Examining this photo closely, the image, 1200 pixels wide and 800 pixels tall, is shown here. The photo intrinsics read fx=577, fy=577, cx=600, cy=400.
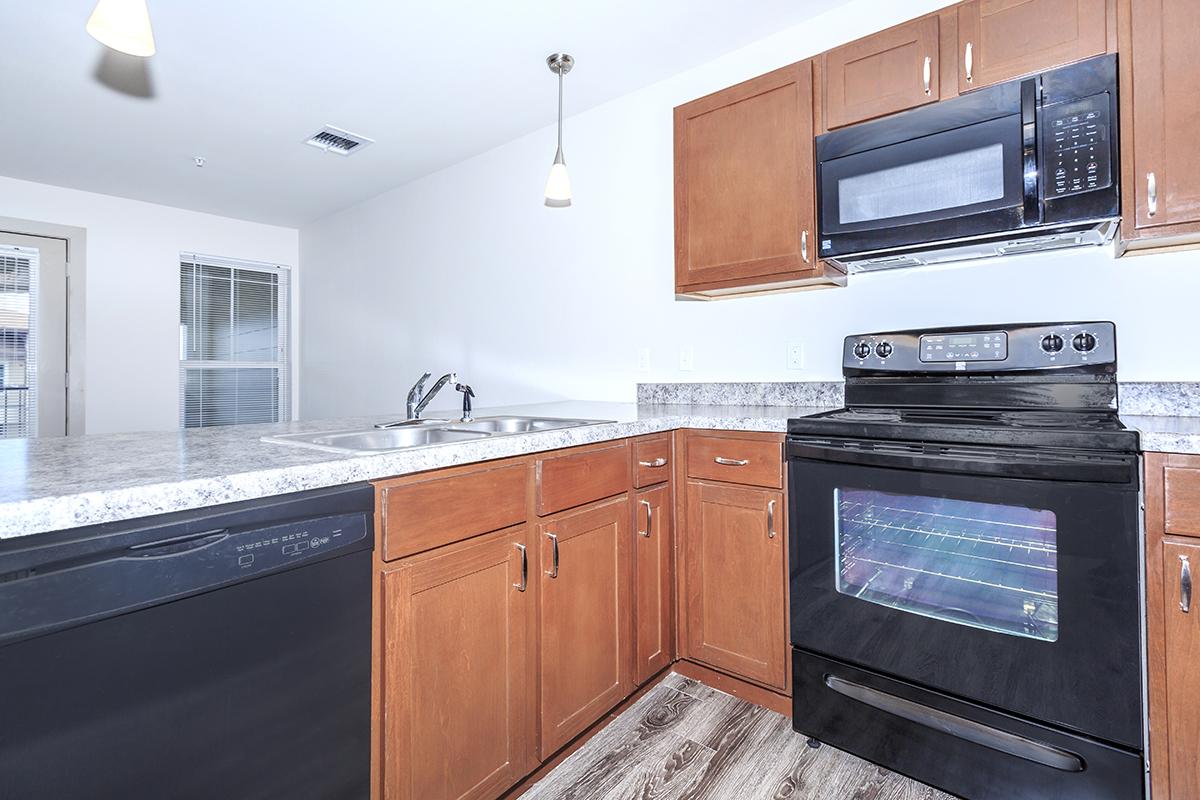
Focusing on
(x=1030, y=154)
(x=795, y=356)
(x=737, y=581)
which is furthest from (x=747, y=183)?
(x=737, y=581)

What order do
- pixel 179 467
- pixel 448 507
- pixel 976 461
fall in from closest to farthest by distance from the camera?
pixel 179 467 < pixel 448 507 < pixel 976 461

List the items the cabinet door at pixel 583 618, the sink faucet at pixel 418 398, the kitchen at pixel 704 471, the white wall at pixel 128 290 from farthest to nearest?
the white wall at pixel 128 290, the sink faucet at pixel 418 398, the cabinet door at pixel 583 618, the kitchen at pixel 704 471

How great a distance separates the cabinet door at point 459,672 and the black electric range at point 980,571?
84 centimetres

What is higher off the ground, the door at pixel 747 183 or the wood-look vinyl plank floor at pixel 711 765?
the door at pixel 747 183

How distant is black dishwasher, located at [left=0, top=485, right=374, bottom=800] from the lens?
2.50 feet

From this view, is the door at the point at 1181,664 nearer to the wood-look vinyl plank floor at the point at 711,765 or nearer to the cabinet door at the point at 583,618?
the wood-look vinyl plank floor at the point at 711,765

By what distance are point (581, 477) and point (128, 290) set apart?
4499mm

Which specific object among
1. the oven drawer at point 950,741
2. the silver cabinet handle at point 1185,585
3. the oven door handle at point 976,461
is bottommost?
the oven drawer at point 950,741

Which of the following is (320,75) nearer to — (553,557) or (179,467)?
(179,467)

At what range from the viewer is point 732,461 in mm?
1917

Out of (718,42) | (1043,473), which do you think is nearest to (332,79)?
(718,42)

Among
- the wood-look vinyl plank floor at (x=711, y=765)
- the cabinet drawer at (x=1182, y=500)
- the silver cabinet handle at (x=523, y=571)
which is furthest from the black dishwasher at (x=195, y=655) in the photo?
the cabinet drawer at (x=1182, y=500)

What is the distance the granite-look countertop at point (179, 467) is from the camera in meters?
0.79

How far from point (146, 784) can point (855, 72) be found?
2.50 m
